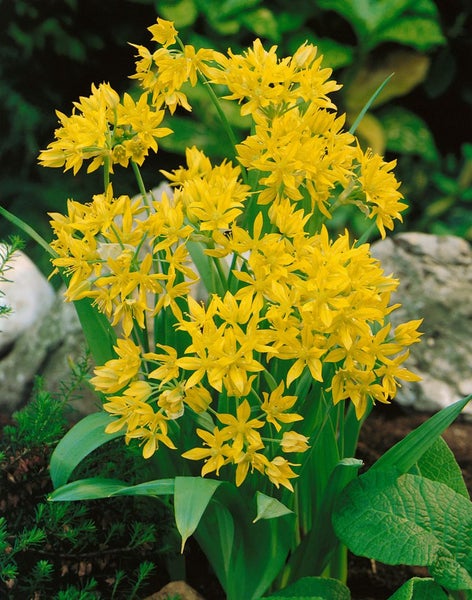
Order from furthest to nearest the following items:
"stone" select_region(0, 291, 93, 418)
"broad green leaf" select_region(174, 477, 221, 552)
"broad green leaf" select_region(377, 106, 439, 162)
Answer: "broad green leaf" select_region(377, 106, 439, 162) < "stone" select_region(0, 291, 93, 418) < "broad green leaf" select_region(174, 477, 221, 552)

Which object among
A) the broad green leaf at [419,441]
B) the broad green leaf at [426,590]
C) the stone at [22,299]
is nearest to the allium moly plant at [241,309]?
the broad green leaf at [419,441]

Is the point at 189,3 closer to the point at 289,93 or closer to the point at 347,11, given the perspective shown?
the point at 347,11

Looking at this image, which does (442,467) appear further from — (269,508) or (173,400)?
(173,400)

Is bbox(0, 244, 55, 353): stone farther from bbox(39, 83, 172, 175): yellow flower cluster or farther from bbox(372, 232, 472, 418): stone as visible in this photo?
bbox(39, 83, 172, 175): yellow flower cluster

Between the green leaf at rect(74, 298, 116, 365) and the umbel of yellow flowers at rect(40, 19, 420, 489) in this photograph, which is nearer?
the umbel of yellow flowers at rect(40, 19, 420, 489)

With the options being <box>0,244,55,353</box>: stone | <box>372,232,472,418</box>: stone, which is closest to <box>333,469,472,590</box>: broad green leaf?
<box>372,232,472,418</box>: stone

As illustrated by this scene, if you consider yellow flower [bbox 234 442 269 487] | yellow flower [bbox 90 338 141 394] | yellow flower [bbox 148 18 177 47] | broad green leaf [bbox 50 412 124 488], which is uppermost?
yellow flower [bbox 148 18 177 47]

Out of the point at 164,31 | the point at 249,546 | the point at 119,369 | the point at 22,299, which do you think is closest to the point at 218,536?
the point at 249,546

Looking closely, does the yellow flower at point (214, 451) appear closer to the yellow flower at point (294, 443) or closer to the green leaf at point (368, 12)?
the yellow flower at point (294, 443)
